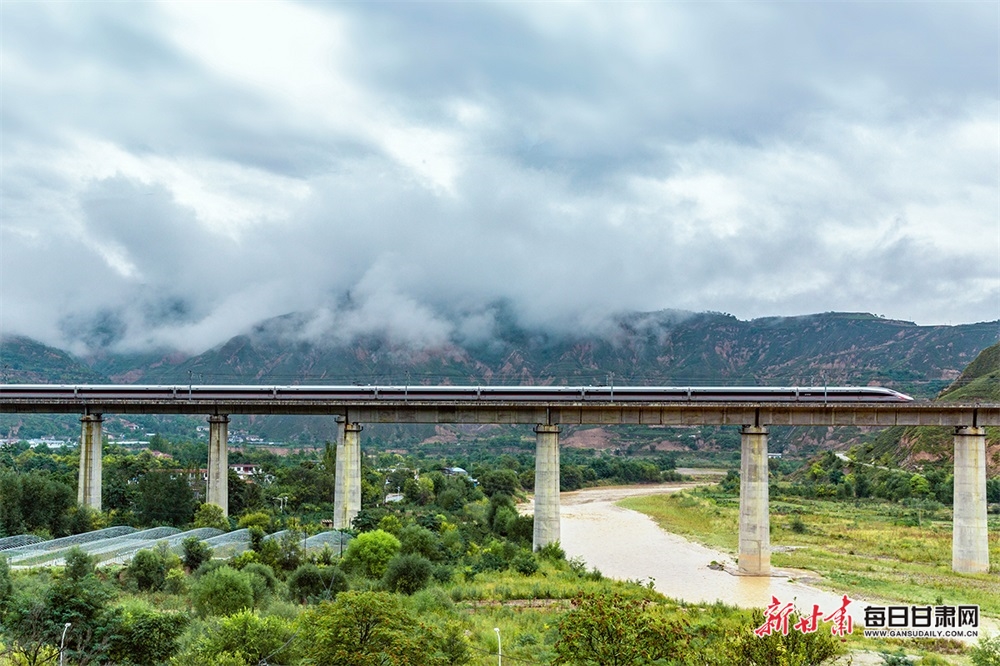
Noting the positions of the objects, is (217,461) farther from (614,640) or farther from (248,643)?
(614,640)

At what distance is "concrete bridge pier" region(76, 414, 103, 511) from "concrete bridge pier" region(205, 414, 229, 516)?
866 cm

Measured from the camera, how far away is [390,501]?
307ft

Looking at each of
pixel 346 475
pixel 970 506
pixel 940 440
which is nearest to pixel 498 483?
pixel 346 475

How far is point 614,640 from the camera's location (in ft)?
74.0

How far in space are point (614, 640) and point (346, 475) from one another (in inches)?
1529

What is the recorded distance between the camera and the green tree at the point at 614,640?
22.3 meters

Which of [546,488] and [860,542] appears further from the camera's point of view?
[860,542]

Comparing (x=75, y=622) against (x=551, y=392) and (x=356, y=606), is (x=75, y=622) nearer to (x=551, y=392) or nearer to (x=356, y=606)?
(x=356, y=606)

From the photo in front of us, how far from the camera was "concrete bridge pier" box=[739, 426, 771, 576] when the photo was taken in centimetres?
5278

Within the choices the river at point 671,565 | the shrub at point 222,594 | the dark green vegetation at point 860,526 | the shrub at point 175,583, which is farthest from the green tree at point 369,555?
the dark green vegetation at point 860,526

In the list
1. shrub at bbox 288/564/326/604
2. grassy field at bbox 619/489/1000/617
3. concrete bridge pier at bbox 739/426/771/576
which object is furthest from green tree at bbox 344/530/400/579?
grassy field at bbox 619/489/1000/617

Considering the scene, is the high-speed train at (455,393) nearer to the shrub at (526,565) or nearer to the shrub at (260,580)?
the shrub at (526,565)

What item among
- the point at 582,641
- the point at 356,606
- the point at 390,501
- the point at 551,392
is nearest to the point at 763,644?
the point at 582,641

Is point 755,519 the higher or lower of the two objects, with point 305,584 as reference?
higher
